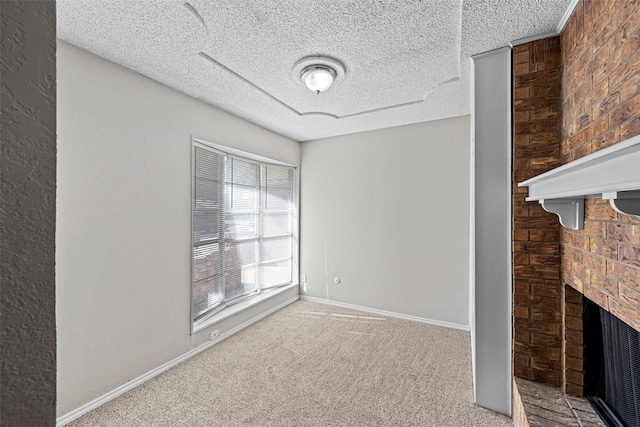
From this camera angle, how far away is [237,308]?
3254mm

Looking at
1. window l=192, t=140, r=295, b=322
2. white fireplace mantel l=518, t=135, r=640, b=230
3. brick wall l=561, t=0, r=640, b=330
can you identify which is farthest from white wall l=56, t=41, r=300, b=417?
brick wall l=561, t=0, r=640, b=330

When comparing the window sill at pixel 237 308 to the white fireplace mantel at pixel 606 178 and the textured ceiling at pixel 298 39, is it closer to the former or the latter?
the textured ceiling at pixel 298 39

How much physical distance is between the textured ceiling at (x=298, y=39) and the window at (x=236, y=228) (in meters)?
0.85

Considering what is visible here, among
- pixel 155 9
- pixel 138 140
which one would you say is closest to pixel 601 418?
pixel 155 9

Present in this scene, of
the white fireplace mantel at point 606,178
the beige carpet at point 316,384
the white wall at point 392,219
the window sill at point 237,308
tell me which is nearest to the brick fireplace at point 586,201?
the white fireplace mantel at point 606,178

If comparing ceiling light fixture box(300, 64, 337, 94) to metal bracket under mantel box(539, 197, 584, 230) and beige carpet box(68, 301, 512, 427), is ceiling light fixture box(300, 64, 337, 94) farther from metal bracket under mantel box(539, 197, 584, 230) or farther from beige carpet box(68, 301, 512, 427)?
beige carpet box(68, 301, 512, 427)

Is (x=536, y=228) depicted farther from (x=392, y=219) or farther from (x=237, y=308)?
(x=237, y=308)

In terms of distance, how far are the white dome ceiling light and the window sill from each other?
2459mm

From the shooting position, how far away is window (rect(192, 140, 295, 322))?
9.51 feet

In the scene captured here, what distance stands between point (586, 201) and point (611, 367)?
0.82 metres

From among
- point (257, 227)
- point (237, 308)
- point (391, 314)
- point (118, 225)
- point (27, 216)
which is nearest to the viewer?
point (27, 216)

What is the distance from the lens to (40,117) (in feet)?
1.24

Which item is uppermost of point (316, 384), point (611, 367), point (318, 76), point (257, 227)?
point (318, 76)

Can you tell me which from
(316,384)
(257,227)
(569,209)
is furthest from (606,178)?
(257,227)
